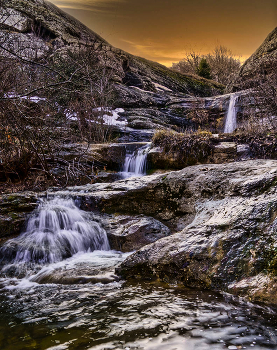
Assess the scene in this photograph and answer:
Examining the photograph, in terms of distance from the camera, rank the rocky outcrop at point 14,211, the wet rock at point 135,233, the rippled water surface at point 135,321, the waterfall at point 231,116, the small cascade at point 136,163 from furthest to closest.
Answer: the waterfall at point 231,116 < the small cascade at point 136,163 < the rocky outcrop at point 14,211 < the wet rock at point 135,233 < the rippled water surface at point 135,321

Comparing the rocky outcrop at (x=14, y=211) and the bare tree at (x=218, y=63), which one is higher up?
the bare tree at (x=218, y=63)

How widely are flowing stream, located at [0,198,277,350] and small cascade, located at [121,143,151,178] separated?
5.74 meters

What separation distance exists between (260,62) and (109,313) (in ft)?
58.9

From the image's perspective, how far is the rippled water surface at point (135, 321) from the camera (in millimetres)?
1671

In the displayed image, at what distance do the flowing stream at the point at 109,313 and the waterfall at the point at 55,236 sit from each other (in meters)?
0.15

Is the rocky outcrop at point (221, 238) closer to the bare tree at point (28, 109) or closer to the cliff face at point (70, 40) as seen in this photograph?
the bare tree at point (28, 109)

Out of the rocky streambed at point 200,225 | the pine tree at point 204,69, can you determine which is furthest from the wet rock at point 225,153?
the pine tree at point 204,69

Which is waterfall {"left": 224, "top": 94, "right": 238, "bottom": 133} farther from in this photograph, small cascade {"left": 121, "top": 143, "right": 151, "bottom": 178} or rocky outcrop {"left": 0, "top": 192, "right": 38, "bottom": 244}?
rocky outcrop {"left": 0, "top": 192, "right": 38, "bottom": 244}

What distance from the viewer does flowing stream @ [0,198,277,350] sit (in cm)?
169

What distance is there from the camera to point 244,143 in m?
8.38

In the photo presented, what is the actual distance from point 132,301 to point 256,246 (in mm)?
1349

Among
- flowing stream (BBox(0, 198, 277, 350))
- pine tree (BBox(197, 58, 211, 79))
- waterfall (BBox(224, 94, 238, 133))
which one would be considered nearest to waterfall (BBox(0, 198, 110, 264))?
flowing stream (BBox(0, 198, 277, 350))

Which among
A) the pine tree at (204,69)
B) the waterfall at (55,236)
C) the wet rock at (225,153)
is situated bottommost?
the waterfall at (55,236)

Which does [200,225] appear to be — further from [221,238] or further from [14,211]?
[14,211]
